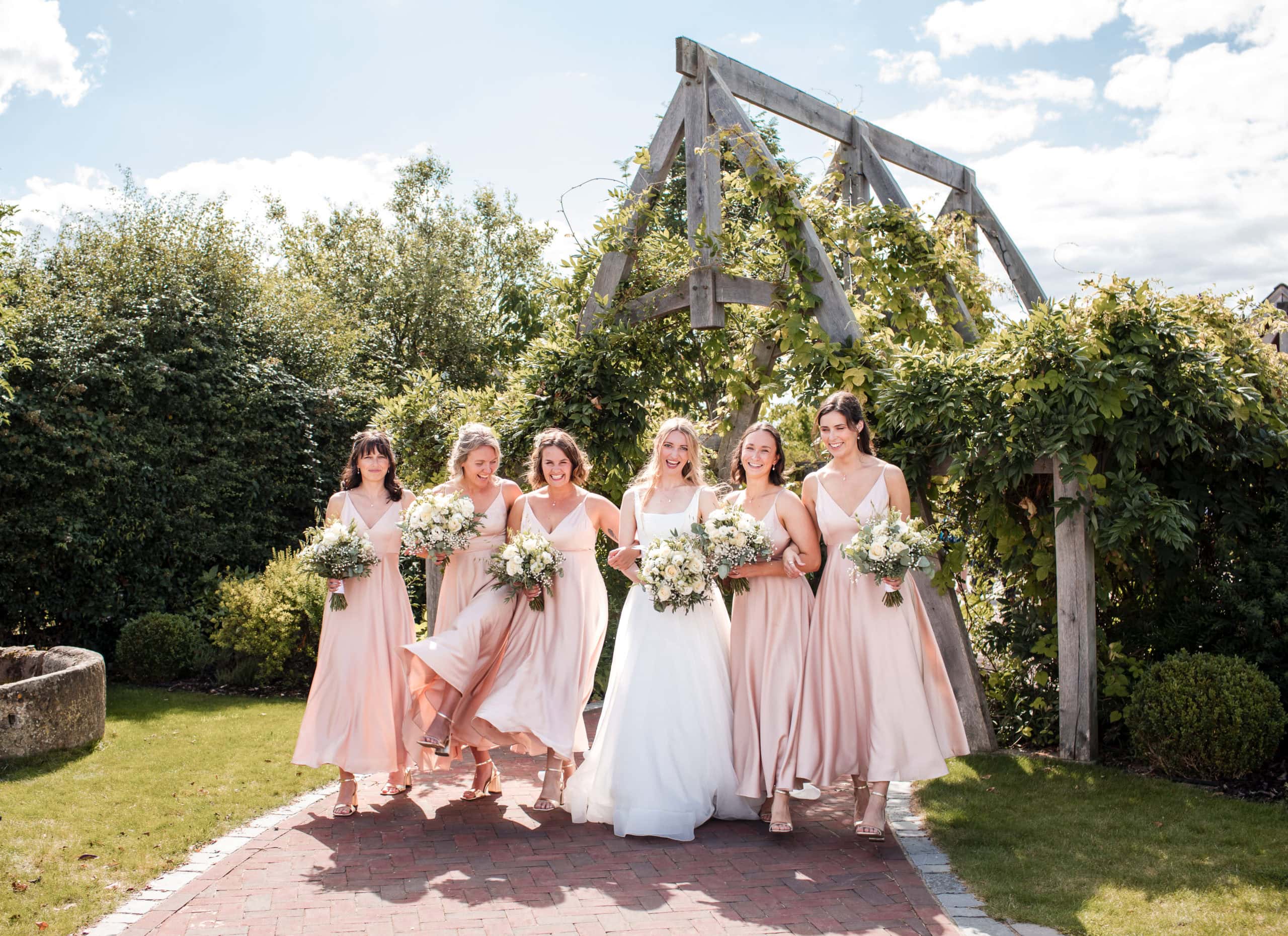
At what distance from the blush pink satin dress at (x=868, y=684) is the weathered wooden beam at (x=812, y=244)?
6.14 ft

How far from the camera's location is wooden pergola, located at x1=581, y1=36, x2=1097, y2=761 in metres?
6.91

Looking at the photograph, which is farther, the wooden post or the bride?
the wooden post

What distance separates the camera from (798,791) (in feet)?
20.7

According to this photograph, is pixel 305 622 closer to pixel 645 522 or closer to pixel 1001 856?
pixel 645 522

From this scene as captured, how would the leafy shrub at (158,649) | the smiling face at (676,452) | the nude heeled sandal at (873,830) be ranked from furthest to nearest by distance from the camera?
the leafy shrub at (158,649)
the smiling face at (676,452)
the nude heeled sandal at (873,830)

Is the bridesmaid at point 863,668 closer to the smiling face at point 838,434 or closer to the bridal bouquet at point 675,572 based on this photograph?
the smiling face at point 838,434

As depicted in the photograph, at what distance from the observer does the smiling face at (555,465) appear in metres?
6.19

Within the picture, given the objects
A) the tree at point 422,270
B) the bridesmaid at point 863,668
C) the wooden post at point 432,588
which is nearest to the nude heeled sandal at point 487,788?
the bridesmaid at point 863,668

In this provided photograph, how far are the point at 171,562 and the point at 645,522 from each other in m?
7.87

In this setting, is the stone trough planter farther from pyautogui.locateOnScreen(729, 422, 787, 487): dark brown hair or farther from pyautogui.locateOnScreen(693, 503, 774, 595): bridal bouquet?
pyautogui.locateOnScreen(729, 422, 787, 487): dark brown hair

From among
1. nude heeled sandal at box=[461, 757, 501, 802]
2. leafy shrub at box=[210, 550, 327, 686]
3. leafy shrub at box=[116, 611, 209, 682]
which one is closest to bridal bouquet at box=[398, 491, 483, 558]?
nude heeled sandal at box=[461, 757, 501, 802]

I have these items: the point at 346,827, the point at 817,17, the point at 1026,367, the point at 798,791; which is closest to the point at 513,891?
the point at 346,827

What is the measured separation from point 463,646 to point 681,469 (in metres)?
1.67

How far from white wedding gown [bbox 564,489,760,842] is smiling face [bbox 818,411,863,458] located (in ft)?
2.96
